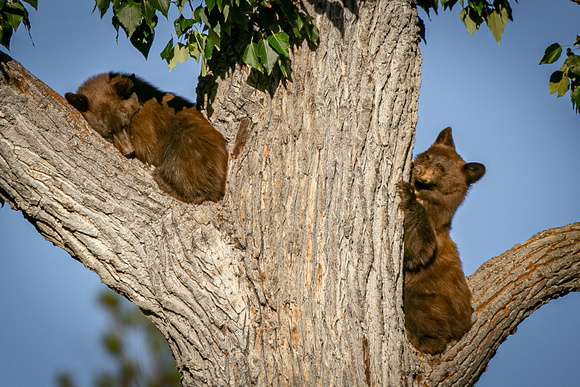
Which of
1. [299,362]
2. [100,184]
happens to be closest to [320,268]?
[299,362]

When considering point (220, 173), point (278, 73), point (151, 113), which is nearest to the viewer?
point (278, 73)

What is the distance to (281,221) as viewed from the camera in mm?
3701

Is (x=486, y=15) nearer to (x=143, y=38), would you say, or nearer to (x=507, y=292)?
(x=507, y=292)

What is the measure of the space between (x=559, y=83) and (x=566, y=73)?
0.10 m

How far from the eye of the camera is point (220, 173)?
4227 millimetres

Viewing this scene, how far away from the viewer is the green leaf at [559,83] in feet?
15.5

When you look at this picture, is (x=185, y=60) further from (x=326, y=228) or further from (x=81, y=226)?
(x=326, y=228)

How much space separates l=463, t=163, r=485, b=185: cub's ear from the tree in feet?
6.48

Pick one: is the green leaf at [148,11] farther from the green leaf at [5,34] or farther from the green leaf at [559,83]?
the green leaf at [559,83]

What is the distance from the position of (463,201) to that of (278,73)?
9.22ft

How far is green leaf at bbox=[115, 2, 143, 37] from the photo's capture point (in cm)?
344

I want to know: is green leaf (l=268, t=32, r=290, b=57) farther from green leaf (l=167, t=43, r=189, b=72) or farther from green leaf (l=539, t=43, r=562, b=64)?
green leaf (l=539, t=43, r=562, b=64)

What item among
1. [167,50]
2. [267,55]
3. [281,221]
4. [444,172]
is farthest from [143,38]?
Answer: [444,172]

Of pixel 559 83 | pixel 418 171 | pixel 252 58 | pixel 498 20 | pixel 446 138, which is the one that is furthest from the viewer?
pixel 446 138
